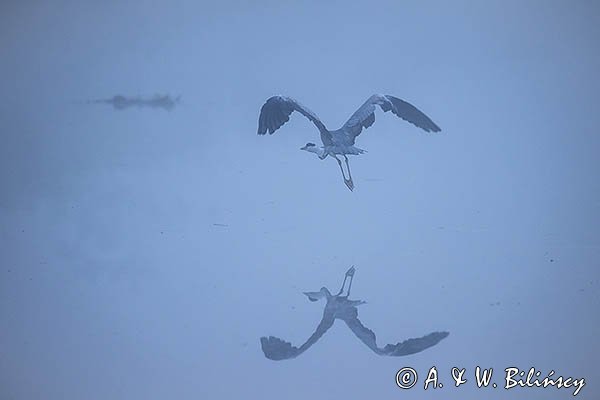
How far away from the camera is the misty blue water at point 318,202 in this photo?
6.56 ft

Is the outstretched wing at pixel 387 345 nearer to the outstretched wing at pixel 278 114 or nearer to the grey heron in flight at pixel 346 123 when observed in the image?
the grey heron in flight at pixel 346 123

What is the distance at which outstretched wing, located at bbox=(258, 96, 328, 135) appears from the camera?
1980 mm

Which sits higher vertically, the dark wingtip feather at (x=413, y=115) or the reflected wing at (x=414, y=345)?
the dark wingtip feather at (x=413, y=115)

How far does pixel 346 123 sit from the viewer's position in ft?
6.54

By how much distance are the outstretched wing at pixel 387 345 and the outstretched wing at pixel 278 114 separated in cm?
74

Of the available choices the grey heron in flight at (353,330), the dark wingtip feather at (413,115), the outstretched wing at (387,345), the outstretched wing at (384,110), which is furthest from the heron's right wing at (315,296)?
the dark wingtip feather at (413,115)

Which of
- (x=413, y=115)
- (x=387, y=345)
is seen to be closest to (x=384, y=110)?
(x=413, y=115)

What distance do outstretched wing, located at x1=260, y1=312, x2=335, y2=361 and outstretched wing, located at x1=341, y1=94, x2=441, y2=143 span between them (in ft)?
2.33

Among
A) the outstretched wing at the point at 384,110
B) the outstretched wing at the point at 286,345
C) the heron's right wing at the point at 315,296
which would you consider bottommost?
the outstretched wing at the point at 286,345

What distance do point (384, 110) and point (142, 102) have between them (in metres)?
0.91

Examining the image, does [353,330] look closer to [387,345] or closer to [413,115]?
[387,345]

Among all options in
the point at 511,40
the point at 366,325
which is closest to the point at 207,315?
the point at 366,325

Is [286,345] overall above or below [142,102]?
below

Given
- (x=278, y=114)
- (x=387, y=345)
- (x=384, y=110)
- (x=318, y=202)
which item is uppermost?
(x=384, y=110)
